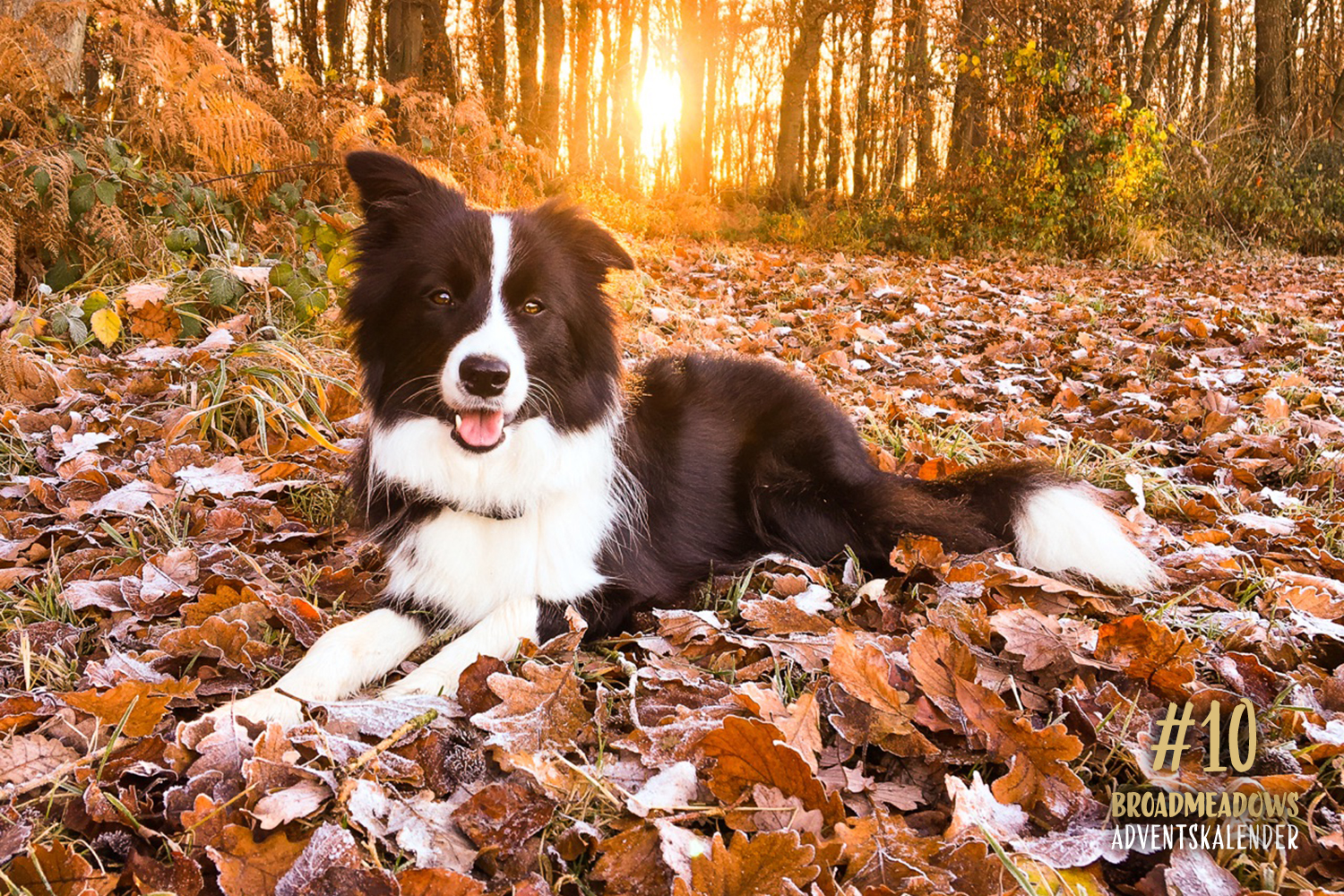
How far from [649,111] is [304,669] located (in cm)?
2596

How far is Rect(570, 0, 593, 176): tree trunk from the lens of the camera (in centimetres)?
1680

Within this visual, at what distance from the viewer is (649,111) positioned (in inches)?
1010

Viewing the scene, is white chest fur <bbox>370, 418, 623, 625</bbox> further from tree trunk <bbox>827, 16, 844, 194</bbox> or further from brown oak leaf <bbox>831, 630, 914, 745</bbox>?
tree trunk <bbox>827, 16, 844, 194</bbox>

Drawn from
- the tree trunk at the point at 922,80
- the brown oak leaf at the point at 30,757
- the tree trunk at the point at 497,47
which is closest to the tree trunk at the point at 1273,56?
the tree trunk at the point at 922,80

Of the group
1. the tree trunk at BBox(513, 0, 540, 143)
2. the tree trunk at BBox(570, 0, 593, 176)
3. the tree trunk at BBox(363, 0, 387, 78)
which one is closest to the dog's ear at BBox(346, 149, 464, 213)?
the tree trunk at BBox(513, 0, 540, 143)

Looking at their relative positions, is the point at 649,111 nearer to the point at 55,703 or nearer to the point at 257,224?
the point at 257,224

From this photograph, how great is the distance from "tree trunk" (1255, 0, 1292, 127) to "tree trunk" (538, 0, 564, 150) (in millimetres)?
12484

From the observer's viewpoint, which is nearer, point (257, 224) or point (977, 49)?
point (257, 224)

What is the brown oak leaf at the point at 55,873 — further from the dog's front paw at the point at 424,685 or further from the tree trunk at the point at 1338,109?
the tree trunk at the point at 1338,109

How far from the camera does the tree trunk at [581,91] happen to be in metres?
16.8

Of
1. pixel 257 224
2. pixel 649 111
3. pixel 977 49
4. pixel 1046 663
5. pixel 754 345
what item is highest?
pixel 649 111

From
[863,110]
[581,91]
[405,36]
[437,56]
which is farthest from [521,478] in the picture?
[863,110]

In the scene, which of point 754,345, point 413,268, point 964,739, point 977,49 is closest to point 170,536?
point 413,268

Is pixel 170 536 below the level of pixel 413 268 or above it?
below
